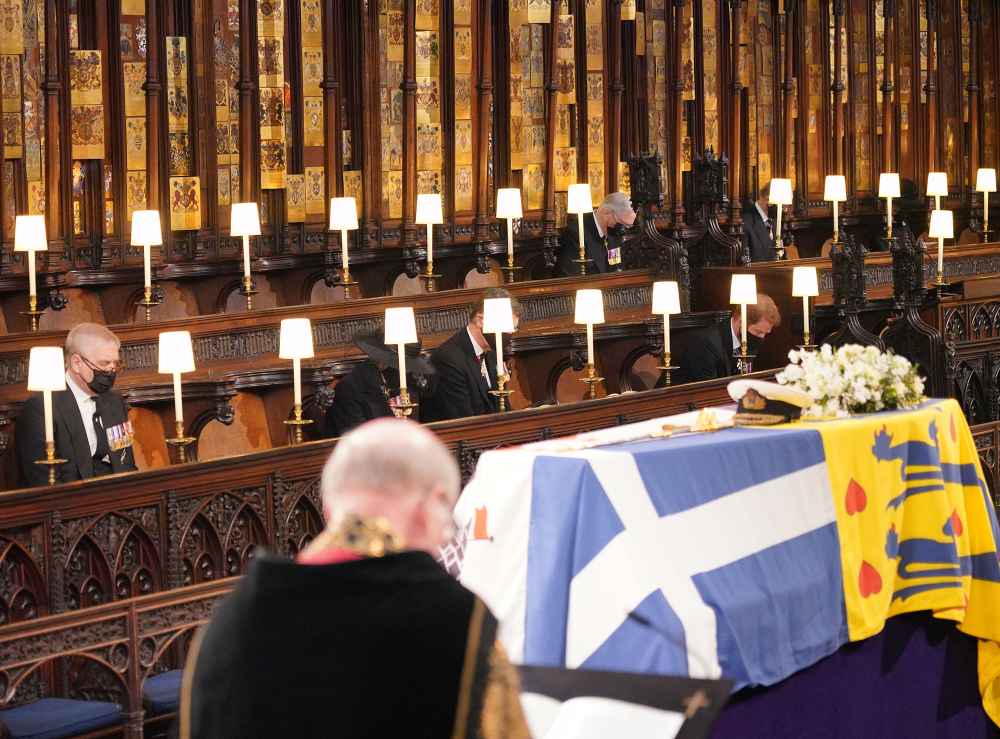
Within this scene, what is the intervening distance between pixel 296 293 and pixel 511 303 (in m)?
4.04

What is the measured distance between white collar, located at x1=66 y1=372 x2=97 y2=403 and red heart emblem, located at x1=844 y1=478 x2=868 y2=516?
11.2ft

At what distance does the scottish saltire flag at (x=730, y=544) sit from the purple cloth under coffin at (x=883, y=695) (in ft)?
0.37

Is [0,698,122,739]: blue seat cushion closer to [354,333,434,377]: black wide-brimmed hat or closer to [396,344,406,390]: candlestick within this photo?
[396,344,406,390]: candlestick

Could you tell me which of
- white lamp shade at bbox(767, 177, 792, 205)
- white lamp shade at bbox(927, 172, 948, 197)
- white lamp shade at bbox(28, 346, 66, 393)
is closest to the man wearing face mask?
white lamp shade at bbox(28, 346, 66, 393)

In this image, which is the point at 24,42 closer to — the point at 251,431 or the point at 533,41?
the point at 251,431

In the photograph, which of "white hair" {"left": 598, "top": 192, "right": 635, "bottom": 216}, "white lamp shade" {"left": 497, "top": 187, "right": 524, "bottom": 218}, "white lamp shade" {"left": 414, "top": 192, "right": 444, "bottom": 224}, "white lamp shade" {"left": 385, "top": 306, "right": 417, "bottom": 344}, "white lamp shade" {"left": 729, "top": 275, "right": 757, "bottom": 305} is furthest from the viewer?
"white lamp shade" {"left": 497, "top": 187, "right": 524, "bottom": 218}

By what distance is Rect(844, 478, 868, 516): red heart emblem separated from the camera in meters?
4.76

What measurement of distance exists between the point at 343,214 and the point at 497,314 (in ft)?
9.72

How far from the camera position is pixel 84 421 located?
268 inches

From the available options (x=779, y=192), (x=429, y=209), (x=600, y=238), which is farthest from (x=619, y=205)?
(x=779, y=192)

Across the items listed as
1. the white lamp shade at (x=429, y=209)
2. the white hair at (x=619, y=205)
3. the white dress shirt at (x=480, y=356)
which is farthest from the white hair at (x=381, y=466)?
the white hair at (x=619, y=205)

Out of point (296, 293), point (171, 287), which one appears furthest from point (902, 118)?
point (171, 287)

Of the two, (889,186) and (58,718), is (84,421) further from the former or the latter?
(889,186)

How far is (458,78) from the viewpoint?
12.8 meters
